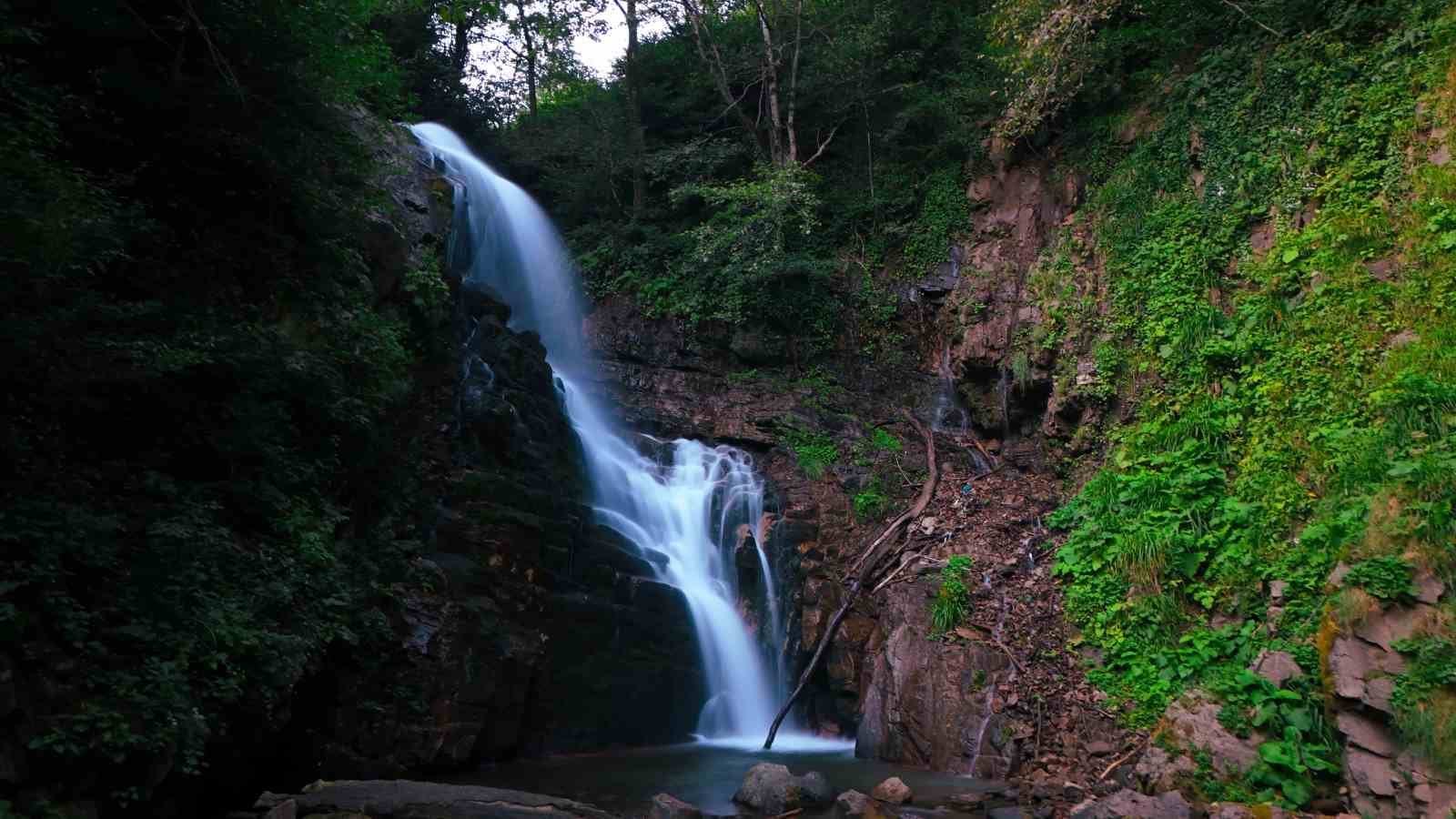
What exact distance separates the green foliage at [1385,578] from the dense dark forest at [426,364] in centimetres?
5

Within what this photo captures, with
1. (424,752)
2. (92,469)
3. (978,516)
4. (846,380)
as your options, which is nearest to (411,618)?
(424,752)

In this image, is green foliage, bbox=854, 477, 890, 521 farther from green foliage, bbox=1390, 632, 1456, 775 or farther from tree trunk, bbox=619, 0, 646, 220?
tree trunk, bbox=619, 0, 646, 220

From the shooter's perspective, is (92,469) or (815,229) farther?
(815,229)

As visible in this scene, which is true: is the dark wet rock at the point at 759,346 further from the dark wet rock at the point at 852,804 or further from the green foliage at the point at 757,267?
the dark wet rock at the point at 852,804

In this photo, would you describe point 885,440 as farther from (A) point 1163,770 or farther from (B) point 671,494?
(A) point 1163,770

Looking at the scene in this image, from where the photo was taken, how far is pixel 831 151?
19.5 metres

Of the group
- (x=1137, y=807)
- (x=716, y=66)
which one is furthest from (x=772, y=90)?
(x=1137, y=807)

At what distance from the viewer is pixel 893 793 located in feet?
25.6

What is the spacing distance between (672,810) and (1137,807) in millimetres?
3663

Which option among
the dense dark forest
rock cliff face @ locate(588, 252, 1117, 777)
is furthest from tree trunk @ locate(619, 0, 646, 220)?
the dense dark forest

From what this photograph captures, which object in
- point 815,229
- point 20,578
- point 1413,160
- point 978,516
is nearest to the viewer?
point 20,578

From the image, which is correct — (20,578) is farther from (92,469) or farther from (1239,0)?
(1239,0)

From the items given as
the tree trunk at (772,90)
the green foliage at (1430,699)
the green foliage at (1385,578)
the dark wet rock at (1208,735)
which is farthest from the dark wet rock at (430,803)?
the tree trunk at (772,90)

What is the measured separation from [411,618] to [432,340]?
13.6 feet
